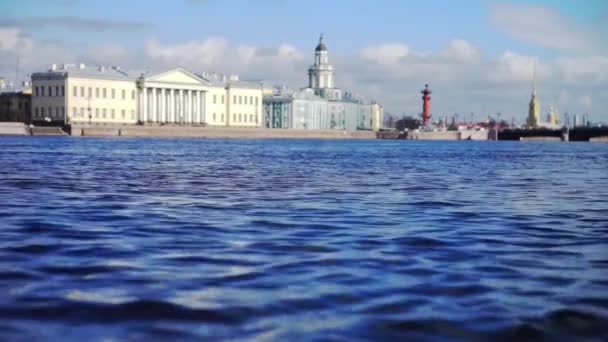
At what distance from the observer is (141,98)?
353 feet

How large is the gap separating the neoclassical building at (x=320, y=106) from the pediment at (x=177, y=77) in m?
20.8

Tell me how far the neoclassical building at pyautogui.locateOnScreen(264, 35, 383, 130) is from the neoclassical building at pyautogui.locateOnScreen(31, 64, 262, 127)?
9585mm

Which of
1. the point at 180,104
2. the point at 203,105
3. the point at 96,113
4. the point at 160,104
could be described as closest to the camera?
the point at 96,113

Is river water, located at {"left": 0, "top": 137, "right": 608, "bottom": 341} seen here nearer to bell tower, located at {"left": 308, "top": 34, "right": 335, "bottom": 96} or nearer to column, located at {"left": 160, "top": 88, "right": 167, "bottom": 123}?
column, located at {"left": 160, "top": 88, "right": 167, "bottom": 123}

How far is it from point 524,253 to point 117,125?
93.6 m

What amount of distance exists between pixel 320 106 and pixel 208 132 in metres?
36.8

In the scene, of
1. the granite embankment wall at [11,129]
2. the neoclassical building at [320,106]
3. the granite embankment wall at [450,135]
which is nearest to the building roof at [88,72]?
the granite embankment wall at [11,129]

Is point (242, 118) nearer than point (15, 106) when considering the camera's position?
No

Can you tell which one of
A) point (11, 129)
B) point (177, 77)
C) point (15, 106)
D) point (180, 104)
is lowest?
point (11, 129)

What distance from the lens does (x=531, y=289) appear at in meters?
6.21

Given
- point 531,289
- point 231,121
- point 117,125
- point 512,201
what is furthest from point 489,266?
point 231,121

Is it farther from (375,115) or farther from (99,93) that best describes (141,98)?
(375,115)

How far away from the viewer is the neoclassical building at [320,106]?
433 feet

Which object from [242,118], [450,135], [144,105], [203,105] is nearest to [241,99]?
[242,118]
